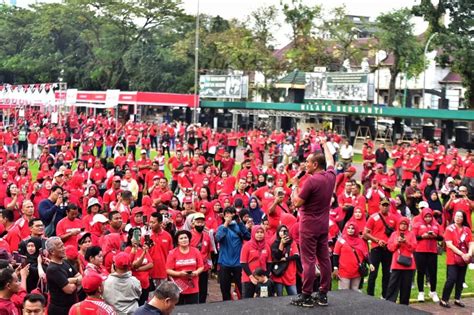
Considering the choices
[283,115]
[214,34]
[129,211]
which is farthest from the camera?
[214,34]

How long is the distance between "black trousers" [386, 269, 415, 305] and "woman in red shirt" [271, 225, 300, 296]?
5.94 ft

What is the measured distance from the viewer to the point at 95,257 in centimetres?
713

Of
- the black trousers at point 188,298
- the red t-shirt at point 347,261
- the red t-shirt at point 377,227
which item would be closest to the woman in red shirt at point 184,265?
the black trousers at point 188,298

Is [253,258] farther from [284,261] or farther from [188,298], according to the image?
[188,298]

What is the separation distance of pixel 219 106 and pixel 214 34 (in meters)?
13.3

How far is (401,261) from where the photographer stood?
10.0 meters

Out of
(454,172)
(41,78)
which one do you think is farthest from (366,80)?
(41,78)

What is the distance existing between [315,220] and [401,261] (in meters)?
3.27

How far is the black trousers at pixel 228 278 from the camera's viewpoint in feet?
31.6

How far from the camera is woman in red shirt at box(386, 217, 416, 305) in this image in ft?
32.7

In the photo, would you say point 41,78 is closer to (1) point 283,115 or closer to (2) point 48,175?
(1) point 283,115

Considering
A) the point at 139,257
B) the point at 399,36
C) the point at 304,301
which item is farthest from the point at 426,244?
the point at 399,36

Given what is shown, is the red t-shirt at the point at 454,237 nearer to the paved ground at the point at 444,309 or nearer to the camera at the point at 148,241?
the paved ground at the point at 444,309

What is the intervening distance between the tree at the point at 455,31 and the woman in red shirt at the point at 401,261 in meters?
25.0
